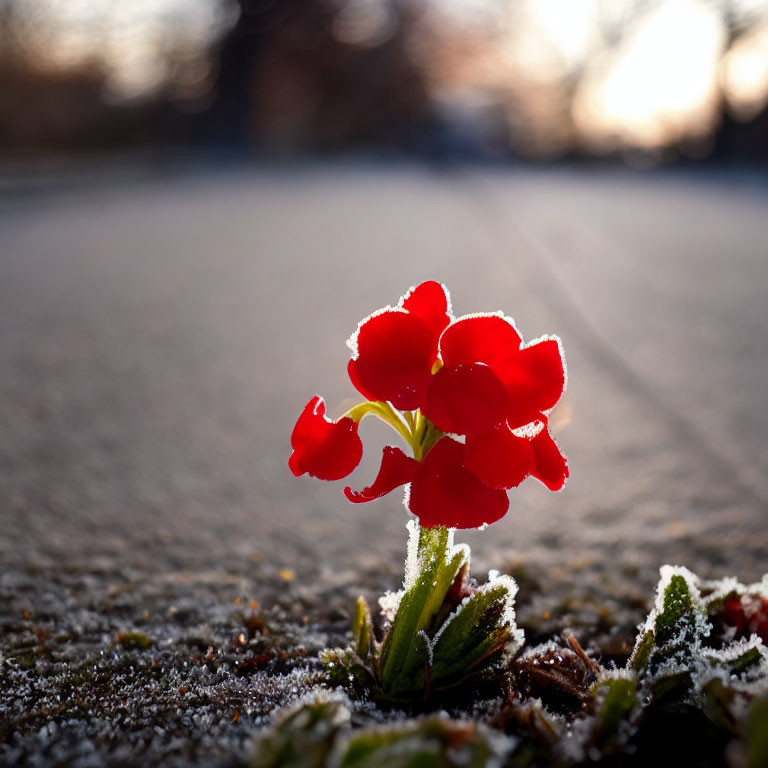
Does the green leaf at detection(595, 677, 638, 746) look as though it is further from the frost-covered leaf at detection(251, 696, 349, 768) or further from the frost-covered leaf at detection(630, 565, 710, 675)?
the frost-covered leaf at detection(251, 696, 349, 768)

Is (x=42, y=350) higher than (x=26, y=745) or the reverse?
higher

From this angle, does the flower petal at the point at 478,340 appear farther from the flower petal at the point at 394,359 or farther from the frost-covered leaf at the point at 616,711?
the frost-covered leaf at the point at 616,711

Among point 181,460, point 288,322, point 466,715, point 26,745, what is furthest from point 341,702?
point 288,322

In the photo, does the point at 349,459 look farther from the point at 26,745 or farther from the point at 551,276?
the point at 551,276

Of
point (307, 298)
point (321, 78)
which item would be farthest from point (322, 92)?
point (307, 298)

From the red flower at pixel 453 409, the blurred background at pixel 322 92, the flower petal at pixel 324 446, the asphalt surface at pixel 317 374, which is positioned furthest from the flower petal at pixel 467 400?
the blurred background at pixel 322 92
